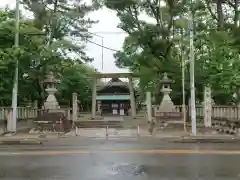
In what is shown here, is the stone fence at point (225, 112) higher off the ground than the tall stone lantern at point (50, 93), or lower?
lower

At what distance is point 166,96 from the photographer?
3388 cm

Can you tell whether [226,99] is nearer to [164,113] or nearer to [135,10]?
[164,113]

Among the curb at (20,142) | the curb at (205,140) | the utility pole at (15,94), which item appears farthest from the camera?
the utility pole at (15,94)

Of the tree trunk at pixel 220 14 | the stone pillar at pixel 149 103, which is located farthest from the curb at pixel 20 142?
the tree trunk at pixel 220 14

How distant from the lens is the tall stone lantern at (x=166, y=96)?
33.3 meters

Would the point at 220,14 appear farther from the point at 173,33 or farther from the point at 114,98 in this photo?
the point at 114,98

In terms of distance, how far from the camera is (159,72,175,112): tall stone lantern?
3328cm

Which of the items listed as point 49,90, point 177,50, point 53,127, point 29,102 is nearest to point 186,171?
point 53,127

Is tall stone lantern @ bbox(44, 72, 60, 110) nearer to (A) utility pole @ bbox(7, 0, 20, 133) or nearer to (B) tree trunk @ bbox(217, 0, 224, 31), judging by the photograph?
(A) utility pole @ bbox(7, 0, 20, 133)

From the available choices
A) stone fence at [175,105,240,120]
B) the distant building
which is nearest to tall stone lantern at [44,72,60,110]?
stone fence at [175,105,240,120]

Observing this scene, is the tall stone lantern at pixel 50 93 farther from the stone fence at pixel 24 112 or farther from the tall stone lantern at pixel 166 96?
the tall stone lantern at pixel 166 96

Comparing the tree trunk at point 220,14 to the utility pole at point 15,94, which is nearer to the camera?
the utility pole at point 15,94

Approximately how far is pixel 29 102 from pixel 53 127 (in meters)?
10.3

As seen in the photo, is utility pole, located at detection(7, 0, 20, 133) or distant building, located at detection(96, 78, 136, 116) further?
distant building, located at detection(96, 78, 136, 116)
